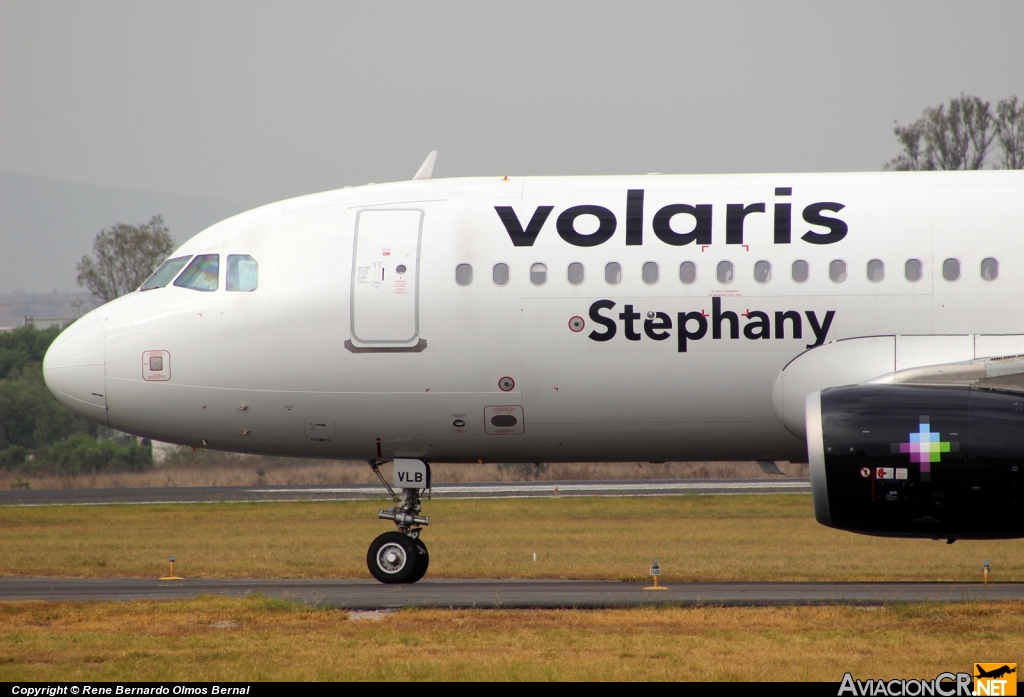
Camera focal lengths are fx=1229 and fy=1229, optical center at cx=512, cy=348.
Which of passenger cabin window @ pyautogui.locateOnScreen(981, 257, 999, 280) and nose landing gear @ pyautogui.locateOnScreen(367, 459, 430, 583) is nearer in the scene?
passenger cabin window @ pyautogui.locateOnScreen(981, 257, 999, 280)

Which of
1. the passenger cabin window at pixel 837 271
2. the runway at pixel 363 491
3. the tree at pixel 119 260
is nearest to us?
the passenger cabin window at pixel 837 271

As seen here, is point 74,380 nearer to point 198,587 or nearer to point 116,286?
point 198,587

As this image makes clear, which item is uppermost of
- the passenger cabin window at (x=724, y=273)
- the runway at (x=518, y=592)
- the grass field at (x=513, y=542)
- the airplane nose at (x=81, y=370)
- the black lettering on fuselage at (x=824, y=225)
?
the black lettering on fuselage at (x=824, y=225)

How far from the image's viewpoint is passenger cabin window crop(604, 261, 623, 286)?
15.2 m

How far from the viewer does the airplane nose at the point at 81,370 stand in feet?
52.4

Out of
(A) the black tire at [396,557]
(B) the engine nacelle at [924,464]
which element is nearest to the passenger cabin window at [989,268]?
(B) the engine nacelle at [924,464]

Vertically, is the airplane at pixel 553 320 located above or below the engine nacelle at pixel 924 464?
above

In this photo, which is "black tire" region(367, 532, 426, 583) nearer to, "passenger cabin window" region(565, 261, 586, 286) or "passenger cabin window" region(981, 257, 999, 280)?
"passenger cabin window" region(565, 261, 586, 286)

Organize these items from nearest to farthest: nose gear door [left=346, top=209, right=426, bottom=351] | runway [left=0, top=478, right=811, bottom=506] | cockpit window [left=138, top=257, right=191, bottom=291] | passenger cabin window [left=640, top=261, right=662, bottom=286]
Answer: passenger cabin window [left=640, top=261, right=662, bottom=286] → nose gear door [left=346, top=209, right=426, bottom=351] → cockpit window [left=138, top=257, right=191, bottom=291] → runway [left=0, top=478, right=811, bottom=506]

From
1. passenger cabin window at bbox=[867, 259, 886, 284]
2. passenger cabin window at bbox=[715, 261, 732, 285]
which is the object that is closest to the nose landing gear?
passenger cabin window at bbox=[715, 261, 732, 285]

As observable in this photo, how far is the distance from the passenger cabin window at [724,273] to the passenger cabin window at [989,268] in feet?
9.76

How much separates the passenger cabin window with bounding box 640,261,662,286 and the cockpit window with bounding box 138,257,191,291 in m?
6.10

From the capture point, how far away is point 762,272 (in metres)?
14.9

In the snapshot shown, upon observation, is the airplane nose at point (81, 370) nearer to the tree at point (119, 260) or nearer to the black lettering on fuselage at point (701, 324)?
the black lettering on fuselage at point (701, 324)
